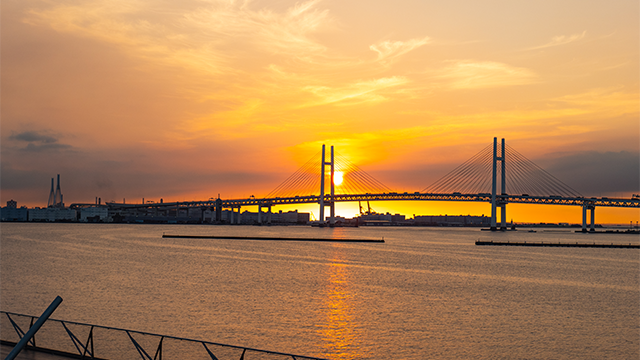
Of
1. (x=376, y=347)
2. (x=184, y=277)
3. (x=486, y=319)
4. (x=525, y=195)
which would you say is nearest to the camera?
(x=376, y=347)

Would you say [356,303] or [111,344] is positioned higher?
[111,344]

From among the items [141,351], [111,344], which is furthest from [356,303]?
[141,351]

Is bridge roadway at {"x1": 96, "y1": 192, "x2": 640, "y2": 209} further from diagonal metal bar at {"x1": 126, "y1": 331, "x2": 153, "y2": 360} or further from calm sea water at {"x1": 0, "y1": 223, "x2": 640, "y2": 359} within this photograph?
diagonal metal bar at {"x1": 126, "y1": 331, "x2": 153, "y2": 360}

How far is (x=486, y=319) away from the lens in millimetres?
26234

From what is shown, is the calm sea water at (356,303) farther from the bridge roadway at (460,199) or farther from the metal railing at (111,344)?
the bridge roadway at (460,199)

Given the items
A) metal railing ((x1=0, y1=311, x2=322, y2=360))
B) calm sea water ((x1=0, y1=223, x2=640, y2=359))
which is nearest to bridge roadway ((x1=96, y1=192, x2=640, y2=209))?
calm sea water ((x1=0, y1=223, x2=640, y2=359))

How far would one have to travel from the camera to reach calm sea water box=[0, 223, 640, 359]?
21141 millimetres

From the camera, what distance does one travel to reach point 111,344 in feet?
38.6

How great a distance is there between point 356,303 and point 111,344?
800 inches

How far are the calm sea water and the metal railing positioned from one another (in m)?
8.74

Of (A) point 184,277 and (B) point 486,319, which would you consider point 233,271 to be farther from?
(B) point 486,319

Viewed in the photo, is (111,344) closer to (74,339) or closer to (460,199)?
(74,339)

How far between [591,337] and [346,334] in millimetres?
10137

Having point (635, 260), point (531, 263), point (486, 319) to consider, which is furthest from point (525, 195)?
point (486, 319)
